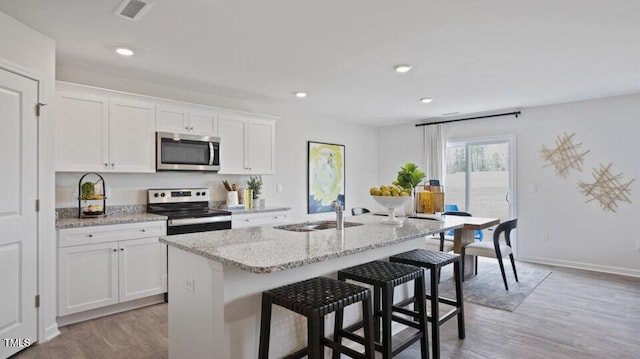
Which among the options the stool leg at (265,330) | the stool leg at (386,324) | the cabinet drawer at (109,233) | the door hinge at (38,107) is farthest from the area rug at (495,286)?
the door hinge at (38,107)

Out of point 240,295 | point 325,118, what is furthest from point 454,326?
point 325,118

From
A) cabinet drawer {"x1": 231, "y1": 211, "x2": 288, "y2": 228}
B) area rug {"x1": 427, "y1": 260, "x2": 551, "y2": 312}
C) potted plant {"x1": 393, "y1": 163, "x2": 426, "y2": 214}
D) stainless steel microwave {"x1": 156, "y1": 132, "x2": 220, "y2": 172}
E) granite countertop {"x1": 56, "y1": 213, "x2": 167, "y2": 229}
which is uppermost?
stainless steel microwave {"x1": 156, "y1": 132, "x2": 220, "y2": 172}

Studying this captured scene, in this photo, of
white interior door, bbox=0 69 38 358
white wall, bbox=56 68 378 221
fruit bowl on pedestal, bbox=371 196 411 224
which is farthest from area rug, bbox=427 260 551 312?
white interior door, bbox=0 69 38 358

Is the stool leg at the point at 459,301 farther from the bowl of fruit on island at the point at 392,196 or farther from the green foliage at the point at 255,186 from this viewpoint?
the green foliage at the point at 255,186

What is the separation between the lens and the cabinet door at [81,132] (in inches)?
126

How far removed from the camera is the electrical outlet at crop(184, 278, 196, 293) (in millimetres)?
1930

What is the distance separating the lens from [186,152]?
4.01 m

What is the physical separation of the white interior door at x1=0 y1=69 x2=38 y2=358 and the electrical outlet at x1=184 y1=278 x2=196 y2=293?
1.49 meters

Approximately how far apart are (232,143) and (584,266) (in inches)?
199

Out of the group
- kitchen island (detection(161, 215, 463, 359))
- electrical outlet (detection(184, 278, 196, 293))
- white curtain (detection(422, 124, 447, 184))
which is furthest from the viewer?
white curtain (detection(422, 124, 447, 184))

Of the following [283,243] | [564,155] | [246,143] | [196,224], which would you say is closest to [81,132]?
[196,224]

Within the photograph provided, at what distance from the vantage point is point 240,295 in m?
1.76

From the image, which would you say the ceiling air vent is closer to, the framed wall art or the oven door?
the oven door

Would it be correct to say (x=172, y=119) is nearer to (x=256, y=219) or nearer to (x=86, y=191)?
(x=86, y=191)
